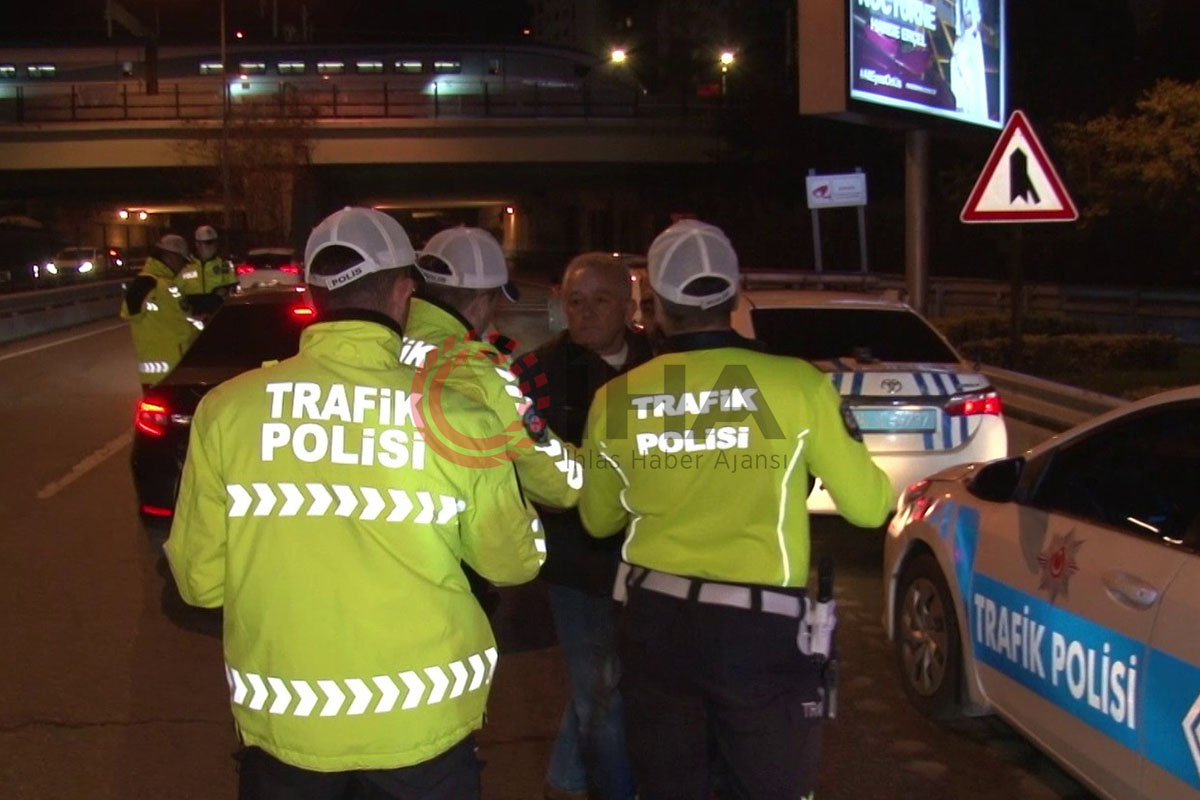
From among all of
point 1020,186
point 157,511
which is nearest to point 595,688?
point 157,511

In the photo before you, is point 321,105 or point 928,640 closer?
point 928,640

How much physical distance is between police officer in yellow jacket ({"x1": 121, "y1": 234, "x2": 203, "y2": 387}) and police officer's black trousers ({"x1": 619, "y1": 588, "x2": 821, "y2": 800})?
7.54 m

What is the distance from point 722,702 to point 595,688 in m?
1.17

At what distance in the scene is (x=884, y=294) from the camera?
916cm

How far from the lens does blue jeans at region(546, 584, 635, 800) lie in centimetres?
413

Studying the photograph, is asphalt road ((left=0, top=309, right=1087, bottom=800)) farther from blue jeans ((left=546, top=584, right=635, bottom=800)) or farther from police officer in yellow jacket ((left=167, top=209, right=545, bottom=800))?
police officer in yellow jacket ((left=167, top=209, right=545, bottom=800))

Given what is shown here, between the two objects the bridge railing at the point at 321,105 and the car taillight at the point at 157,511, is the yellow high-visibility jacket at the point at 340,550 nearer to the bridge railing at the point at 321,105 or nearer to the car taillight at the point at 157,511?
the car taillight at the point at 157,511

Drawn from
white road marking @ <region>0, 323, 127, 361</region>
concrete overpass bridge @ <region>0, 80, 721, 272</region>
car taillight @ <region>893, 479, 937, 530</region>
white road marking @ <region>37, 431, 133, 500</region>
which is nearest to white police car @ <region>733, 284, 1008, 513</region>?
car taillight @ <region>893, 479, 937, 530</region>

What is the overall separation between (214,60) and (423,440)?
80.4 metres

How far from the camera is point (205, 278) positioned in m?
10.4

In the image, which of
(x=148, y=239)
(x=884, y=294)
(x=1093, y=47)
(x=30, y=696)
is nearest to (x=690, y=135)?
(x=1093, y=47)

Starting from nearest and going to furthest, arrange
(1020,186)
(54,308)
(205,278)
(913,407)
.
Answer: (913,407)
(205,278)
(1020,186)
(54,308)

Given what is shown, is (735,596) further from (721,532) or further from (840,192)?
(840,192)

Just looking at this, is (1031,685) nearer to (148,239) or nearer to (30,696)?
(30,696)
